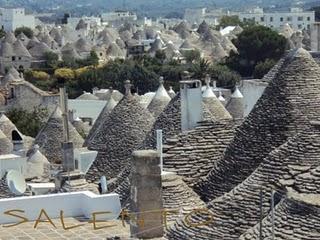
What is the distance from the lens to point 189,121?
13297 mm

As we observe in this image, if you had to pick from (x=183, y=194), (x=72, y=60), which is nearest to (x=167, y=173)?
(x=183, y=194)

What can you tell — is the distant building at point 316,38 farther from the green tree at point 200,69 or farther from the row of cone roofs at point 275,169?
the green tree at point 200,69

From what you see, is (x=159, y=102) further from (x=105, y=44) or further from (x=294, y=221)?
(x=105, y=44)

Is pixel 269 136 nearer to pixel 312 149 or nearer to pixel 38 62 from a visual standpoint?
pixel 312 149

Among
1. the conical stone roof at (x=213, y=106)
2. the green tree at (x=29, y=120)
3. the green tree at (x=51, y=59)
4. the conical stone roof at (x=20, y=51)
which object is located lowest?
the green tree at (x=51, y=59)

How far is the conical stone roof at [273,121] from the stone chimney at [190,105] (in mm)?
1915

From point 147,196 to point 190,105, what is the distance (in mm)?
3941

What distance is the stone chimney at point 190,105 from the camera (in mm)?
13258

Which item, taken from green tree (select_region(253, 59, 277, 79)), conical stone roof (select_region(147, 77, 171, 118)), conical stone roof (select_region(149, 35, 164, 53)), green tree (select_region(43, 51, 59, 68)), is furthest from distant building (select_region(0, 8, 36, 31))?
conical stone roof (select_region(147, 77, 171, 118))

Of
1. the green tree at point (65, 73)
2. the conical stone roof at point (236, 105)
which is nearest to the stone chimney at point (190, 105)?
the conical stone roof at point (236, 105)

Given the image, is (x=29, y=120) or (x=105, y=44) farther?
(x=105, y=44)

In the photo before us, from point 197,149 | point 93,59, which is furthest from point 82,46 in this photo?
point 197,149

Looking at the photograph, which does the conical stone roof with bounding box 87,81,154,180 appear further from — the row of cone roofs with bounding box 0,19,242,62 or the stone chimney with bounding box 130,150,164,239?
the row of cone roofs with bounding box 0,19,242,62

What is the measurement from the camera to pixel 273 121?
36.1 ft
